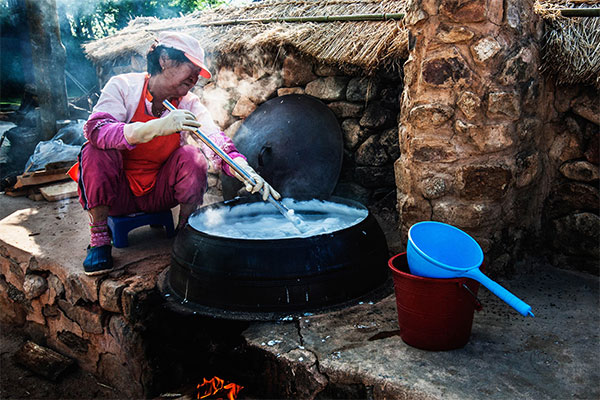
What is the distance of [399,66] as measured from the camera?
3193 millimetres

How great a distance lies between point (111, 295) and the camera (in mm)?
2725

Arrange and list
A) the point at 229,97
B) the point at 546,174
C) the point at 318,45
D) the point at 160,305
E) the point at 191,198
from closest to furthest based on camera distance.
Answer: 1. the point at 160,305
2. the point at 546,174
3. the point at 191,198
4. the point at 318,45
5. the point at 229,97

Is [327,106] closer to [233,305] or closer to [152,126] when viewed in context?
[152,126]

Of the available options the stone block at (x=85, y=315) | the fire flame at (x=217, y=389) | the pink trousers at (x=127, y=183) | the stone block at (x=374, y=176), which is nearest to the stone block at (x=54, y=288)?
the stone block at (x=85, y=315)

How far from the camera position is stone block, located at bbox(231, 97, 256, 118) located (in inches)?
172

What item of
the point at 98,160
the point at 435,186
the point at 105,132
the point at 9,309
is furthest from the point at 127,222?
the point at 435,186

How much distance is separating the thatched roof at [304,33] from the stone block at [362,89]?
0.15 metres

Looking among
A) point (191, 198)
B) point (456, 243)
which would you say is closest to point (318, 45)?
point (191, 198)

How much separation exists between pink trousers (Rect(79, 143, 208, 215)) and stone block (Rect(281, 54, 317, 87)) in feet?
3.95

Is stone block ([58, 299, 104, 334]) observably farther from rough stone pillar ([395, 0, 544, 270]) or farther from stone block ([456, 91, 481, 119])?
stone block ([456, 91, 481, 119])

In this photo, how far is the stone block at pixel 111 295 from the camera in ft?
8.91

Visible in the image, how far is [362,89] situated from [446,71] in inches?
46.0

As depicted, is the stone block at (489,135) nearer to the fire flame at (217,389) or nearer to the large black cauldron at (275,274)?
the large black cauldron at (275,274)

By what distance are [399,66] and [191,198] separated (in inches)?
67.0
